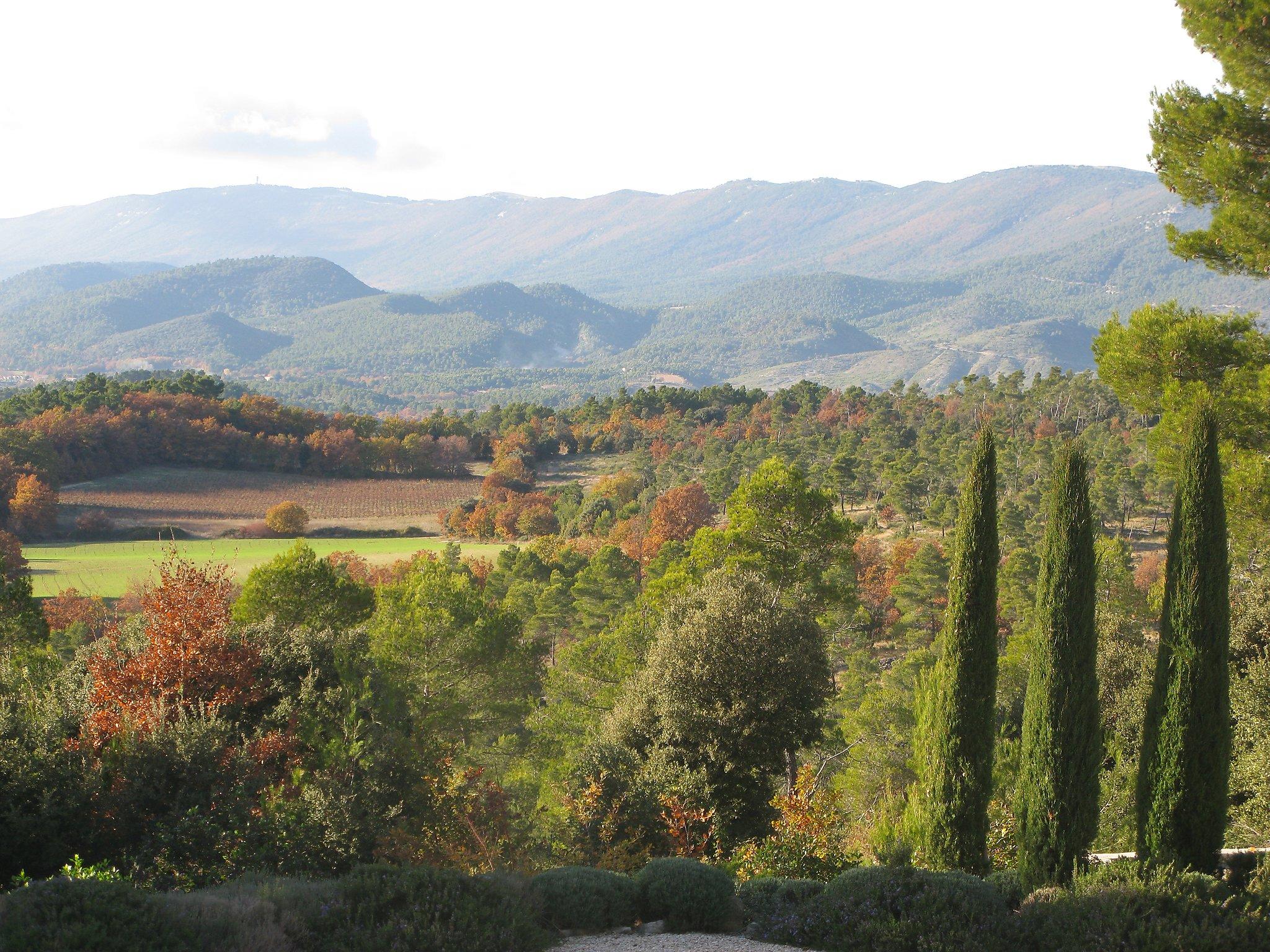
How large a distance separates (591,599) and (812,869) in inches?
1033

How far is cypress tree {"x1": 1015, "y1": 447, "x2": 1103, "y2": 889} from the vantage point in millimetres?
9016

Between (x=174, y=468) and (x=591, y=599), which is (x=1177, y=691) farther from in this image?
(x=174, y=468)

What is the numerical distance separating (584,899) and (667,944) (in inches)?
35.4

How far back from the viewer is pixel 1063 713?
9.09 metres

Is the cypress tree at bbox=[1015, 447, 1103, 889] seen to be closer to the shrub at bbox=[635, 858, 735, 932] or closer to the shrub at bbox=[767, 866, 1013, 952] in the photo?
the shrub at bbox=[767, 866, 1013, 952]

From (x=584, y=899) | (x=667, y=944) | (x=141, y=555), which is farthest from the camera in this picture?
(x=141, y=555)

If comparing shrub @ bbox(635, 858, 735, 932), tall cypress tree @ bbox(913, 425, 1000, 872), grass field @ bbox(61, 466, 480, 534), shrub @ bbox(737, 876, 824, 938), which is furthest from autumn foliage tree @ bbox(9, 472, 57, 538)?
tall cypress tree @ bbox(913, 425, 1000, 872)

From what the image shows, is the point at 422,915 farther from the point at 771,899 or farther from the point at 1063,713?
the point at 1063,713

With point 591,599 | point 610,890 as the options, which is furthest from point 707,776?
point 591,599

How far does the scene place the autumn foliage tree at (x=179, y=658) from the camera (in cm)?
1184

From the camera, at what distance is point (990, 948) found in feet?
24.8

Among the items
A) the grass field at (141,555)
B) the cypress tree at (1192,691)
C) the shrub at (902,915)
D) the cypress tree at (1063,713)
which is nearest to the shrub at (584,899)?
the shrub at (902,915)

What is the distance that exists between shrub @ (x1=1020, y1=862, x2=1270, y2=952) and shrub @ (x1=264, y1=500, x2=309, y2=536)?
58.5 meters

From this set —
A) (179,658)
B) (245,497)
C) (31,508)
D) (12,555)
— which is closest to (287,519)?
(245,497)
